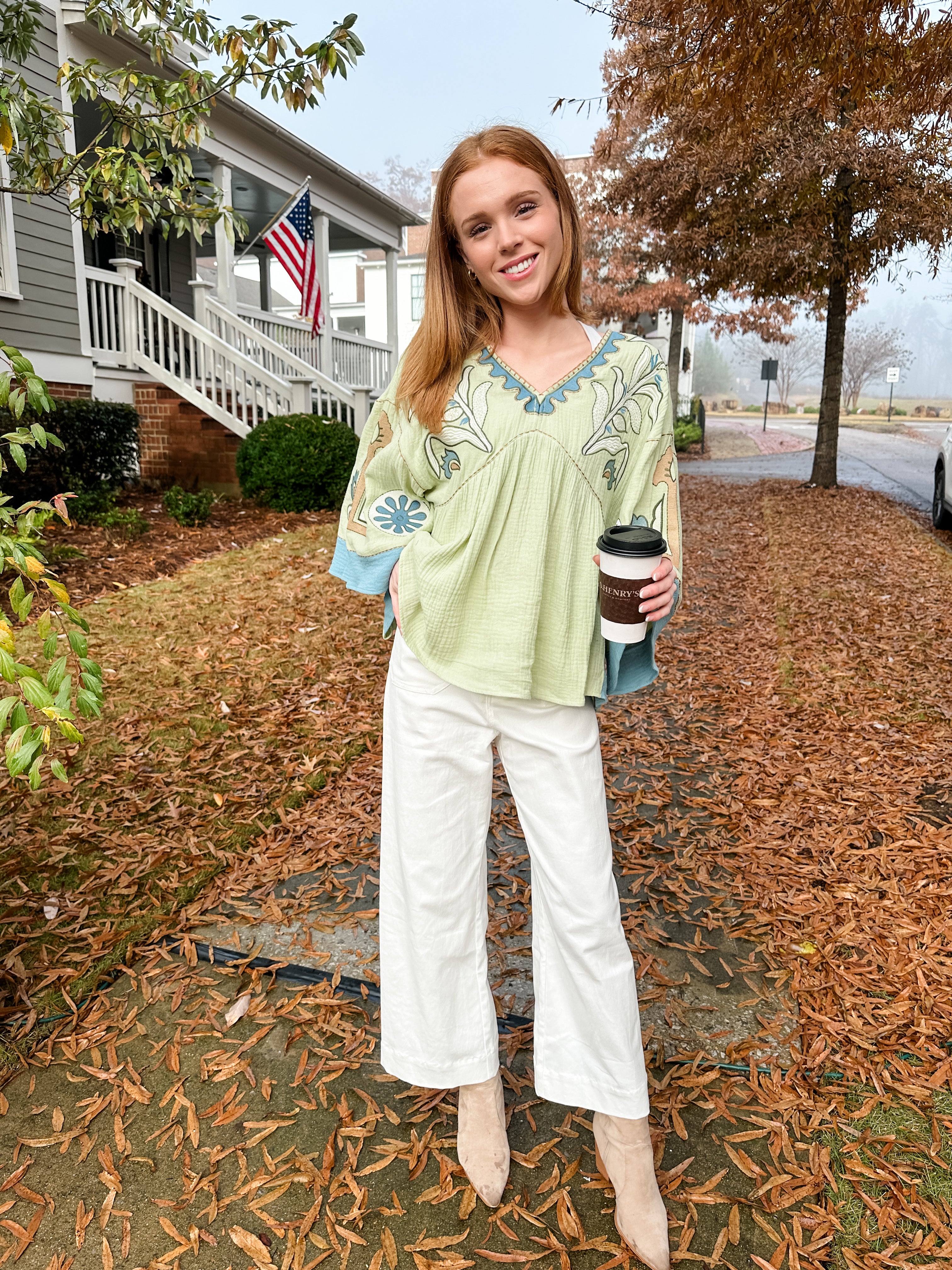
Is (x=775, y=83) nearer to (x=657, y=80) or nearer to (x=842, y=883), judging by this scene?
(x=657, y=80)

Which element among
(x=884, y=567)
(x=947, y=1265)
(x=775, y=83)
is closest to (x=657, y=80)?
(x=775, y=83)

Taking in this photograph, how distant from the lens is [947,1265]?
174 cm

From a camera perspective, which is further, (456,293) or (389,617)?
(389,617)

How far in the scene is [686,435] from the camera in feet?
78.1

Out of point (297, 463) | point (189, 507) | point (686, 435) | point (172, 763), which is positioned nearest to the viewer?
point (172, 763)

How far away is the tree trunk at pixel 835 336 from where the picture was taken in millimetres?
11703

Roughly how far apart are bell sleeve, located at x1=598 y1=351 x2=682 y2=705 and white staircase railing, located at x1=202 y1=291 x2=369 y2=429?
9.59 metres

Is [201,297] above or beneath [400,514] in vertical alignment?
above

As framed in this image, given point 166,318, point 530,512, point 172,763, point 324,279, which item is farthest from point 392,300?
point 530,512

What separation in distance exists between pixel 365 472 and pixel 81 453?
7.73 metres

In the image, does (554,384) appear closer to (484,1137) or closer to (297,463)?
(484,1137)

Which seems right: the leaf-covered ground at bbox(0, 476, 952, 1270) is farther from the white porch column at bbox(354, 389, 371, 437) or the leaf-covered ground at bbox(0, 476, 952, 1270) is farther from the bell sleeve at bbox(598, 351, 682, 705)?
the white porch column at bbox(354, 389, 371, 437)

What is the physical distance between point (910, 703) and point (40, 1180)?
4.28 meters

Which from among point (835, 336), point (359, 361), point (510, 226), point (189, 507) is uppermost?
point (835, 336)
